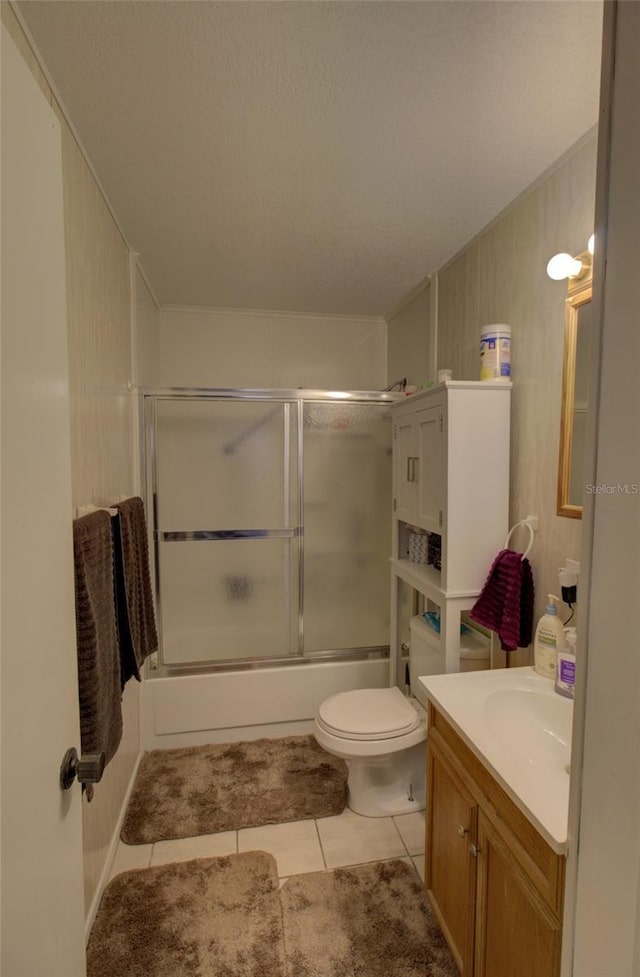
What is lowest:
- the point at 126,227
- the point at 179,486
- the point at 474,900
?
the point at 474,900

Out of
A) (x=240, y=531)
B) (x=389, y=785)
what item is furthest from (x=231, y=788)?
(x=240, y=531)

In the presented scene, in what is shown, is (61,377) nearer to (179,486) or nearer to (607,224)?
(607,224)

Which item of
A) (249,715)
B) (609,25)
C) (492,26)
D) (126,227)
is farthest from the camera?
(249,715)

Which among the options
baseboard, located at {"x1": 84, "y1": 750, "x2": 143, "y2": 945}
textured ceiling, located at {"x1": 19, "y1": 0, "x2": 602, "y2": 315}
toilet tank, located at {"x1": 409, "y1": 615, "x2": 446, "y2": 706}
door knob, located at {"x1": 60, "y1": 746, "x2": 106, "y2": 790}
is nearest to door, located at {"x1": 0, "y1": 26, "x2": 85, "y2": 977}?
door knob, located at {"x1": 60, "y1": 746, "x2": 106, "y2": 790}

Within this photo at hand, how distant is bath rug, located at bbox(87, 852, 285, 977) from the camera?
135 cm

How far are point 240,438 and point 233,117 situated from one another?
1502 mm

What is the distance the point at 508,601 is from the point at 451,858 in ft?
2.50

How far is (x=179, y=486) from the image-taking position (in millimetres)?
2557

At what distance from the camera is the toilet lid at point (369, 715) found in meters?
1.81

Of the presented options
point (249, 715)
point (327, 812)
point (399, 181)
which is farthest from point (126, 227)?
point (327, 812)

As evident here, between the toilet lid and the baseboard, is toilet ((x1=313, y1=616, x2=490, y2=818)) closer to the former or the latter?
the toilet lid

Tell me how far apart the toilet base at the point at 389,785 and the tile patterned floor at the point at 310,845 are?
0.04 meters

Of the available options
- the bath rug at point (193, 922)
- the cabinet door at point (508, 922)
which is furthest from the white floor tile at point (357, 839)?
the cabinet door at point (508, 922)

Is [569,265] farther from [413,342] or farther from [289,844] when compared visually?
[289,844]
